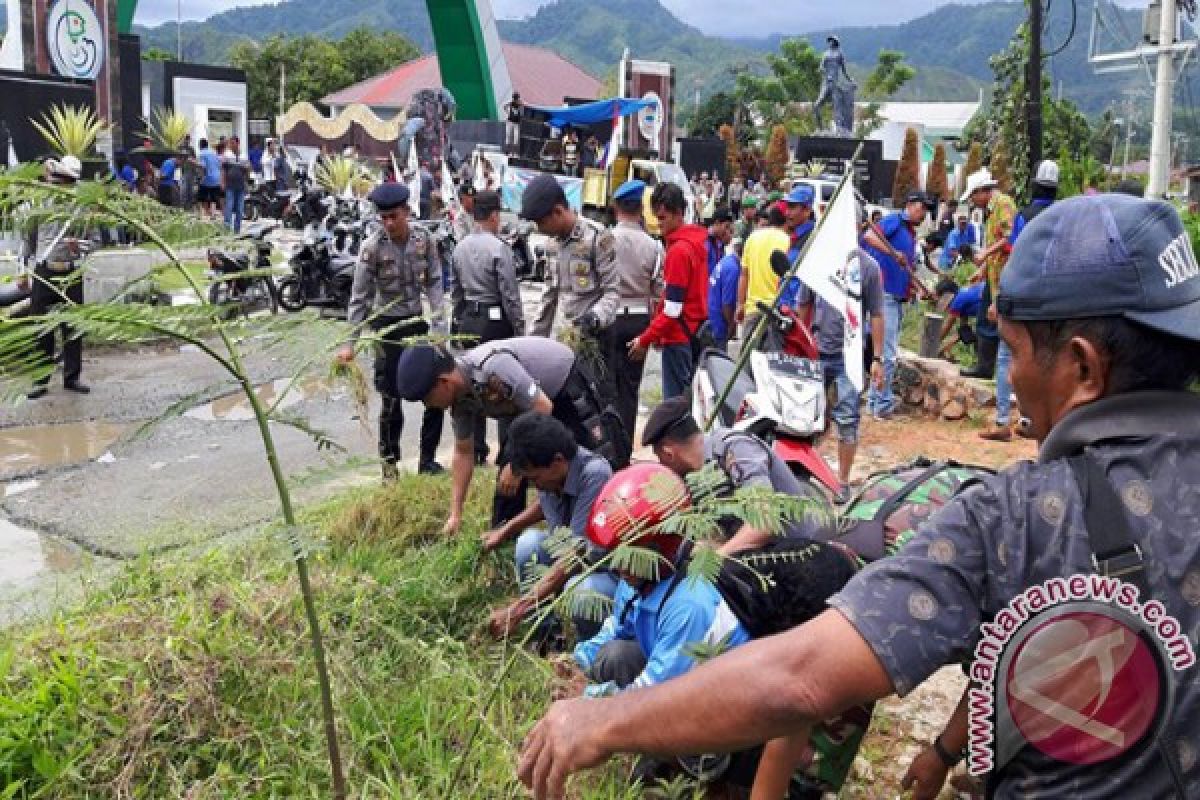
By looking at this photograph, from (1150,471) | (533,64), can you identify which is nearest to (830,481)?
(1150,471)

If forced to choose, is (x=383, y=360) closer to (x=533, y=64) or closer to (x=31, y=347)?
(x=31, y=347)

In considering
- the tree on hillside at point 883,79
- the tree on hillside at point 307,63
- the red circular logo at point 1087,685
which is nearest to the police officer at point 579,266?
the red circular logo at point 1087,685

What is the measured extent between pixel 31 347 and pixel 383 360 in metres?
4.43

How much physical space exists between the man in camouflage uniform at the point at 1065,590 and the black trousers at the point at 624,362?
4.99 meters

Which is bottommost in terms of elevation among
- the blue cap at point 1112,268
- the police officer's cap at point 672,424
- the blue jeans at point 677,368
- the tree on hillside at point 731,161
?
the blue jeans at point 677,368

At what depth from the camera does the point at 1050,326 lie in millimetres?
1422

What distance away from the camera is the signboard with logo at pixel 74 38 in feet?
54.2

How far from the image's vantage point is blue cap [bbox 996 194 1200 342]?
136 centimetres

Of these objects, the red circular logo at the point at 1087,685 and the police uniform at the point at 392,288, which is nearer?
the red circular logo at the point at 1087,685

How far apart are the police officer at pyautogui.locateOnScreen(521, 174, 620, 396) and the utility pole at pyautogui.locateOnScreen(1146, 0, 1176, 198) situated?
1443cm

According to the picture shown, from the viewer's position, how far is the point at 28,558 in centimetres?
525

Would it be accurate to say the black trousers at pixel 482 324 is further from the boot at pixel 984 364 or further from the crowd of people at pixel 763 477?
the boot at pixel 984 364

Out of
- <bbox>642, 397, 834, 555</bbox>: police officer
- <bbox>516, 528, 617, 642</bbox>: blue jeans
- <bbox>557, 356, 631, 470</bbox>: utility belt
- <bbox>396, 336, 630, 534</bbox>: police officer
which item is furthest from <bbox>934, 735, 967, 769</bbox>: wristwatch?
<bbox>557, 356, 631, 470</bbox>: utility belt

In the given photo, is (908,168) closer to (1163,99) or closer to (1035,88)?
(1163,99)
